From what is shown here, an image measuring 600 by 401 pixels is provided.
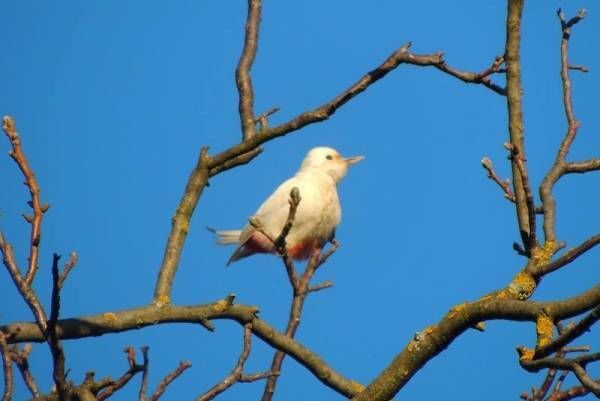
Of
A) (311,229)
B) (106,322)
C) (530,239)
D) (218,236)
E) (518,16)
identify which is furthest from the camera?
(218,236)

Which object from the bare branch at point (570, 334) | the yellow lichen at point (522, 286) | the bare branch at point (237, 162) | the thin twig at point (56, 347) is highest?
the bare branch at point (237, 162)

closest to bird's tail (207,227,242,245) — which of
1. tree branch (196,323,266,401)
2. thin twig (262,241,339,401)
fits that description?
thin twig (262,241,339,401)

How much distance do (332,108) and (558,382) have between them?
4.82 feet

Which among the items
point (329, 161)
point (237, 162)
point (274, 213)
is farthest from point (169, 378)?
point (329, 161)

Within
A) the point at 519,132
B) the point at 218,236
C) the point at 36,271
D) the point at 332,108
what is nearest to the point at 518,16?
the point at 519,132

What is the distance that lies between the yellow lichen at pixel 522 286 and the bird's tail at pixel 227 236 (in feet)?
25.9

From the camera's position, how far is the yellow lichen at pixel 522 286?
3.24 metres

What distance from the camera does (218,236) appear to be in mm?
11312

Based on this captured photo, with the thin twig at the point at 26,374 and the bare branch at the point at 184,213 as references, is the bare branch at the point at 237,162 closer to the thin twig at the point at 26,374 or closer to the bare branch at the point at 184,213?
the bare branch at the point at 184,213

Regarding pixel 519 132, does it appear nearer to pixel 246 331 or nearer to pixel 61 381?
pixel 246 331

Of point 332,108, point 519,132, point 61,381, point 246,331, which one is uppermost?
point 332,108

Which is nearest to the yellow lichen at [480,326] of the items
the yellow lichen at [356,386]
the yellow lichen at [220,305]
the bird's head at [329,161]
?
the yellow lichen at [356,386]

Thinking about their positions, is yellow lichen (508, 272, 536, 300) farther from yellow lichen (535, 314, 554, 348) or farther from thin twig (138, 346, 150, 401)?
thin twig (138, 346, 150, 401)

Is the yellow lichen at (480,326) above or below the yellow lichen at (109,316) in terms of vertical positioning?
below
